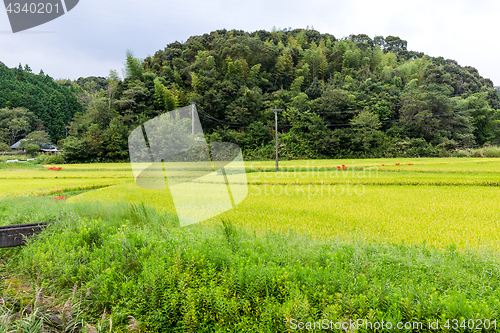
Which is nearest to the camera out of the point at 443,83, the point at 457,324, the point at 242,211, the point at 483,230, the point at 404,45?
the point at 457,324

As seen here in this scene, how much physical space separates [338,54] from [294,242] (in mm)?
63717

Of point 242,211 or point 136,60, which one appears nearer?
point 242,211

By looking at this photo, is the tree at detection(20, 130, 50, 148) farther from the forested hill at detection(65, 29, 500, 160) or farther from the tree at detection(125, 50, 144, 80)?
the tree at detection(125, 50, 144, 80)

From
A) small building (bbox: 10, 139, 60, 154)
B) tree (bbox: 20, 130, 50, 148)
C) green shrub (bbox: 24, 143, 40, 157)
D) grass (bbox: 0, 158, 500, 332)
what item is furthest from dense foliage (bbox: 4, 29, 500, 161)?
grass (bbox: 0, 158, 500, 332)

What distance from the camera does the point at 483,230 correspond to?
4.98 m

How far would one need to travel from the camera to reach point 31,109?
6134 cm

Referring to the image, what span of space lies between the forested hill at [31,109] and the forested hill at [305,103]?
79.0 ft

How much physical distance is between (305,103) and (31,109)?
68.7m

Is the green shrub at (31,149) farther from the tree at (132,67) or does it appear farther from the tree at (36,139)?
the tree at (132,67)

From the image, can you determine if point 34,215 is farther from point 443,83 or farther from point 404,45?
point 404,45

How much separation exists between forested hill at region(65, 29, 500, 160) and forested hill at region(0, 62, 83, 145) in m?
24.1

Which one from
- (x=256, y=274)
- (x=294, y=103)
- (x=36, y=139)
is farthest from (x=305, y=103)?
(x=36, y=139)

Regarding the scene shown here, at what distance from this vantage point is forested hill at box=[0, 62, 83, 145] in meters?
55.4

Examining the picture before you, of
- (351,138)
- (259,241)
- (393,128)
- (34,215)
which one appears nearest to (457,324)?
(259,241)
